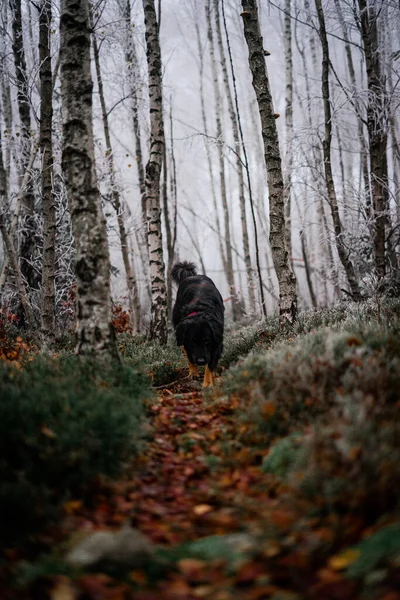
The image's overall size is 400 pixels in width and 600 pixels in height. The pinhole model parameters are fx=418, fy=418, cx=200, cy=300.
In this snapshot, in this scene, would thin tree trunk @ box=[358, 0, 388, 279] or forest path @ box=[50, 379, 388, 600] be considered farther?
thin tree trunk @ box=[358, 0, 388, 279]

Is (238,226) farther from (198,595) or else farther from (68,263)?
(198,595)

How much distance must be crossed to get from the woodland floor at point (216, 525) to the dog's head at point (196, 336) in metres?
2.78

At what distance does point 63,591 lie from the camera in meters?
1.89

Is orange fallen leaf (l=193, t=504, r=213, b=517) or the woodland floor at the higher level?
the woodland floor

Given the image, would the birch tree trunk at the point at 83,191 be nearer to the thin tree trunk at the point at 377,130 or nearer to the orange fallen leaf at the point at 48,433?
the orange fallen leaf at the point at 48,433

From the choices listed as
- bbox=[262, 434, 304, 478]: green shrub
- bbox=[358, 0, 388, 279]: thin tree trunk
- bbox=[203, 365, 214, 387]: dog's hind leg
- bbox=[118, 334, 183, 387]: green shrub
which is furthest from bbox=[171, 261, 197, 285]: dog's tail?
bbox=[262, 434, 304, 478]: green shrub

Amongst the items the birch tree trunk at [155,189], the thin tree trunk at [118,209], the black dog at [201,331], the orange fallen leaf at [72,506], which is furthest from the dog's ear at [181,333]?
the thin tree trunk at [118,209]

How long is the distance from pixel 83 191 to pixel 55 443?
287 cm

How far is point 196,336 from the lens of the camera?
693cm

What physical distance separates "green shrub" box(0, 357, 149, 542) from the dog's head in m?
2.87

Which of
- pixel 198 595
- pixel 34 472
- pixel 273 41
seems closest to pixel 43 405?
pixel 34 472

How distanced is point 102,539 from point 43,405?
1438 mm

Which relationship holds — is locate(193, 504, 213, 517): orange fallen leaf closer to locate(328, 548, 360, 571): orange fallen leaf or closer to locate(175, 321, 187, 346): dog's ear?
locate(328, 548, 360, 571): orange fallen leaf

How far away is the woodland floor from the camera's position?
6.55 feet
